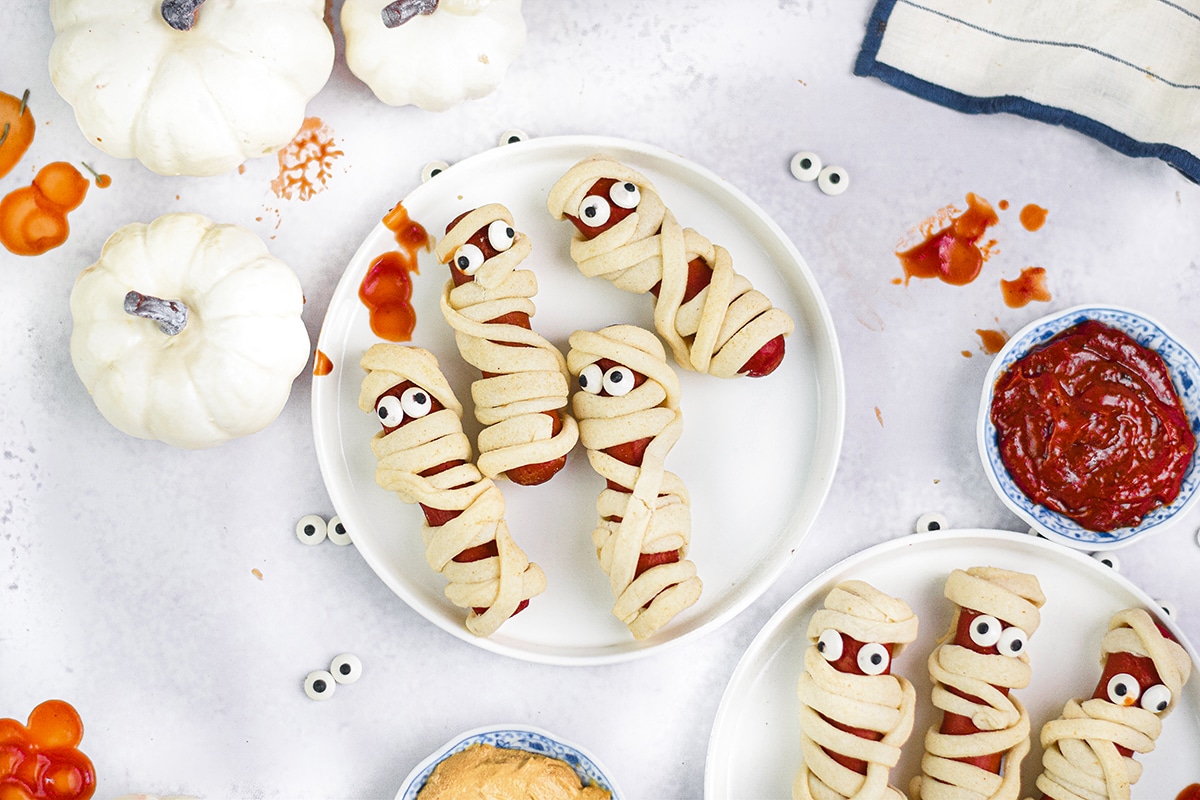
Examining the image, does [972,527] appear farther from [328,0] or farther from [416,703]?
[328,0]

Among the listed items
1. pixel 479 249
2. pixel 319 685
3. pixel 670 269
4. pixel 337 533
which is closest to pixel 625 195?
pixel 670 269

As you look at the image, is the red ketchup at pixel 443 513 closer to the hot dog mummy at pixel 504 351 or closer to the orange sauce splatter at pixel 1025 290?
the hot dog mummy at pixel 504 351

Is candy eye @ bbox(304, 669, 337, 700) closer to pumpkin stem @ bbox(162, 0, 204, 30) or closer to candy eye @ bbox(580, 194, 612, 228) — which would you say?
candy eye @ bbox(580, 194, 612, 228)

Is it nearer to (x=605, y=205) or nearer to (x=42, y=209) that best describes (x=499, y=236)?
(x=605, y=205)

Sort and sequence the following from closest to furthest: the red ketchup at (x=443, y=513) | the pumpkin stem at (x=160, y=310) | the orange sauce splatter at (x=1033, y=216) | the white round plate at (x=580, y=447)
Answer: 1. the pumpkin stem at (x=160, y=310)
2. the red ketchup at (x=443, y=513)
3. the white round plate at (x=580, y=447)
4. the orange sauce splatter at (x=1033, y=216)

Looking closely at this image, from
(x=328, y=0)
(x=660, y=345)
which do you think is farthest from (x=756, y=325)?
(x=328, y=0)

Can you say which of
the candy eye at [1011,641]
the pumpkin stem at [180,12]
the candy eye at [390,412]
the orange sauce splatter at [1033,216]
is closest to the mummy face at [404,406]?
the candy eye at [390,412]

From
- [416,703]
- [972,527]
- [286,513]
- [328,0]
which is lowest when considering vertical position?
[416,703]
